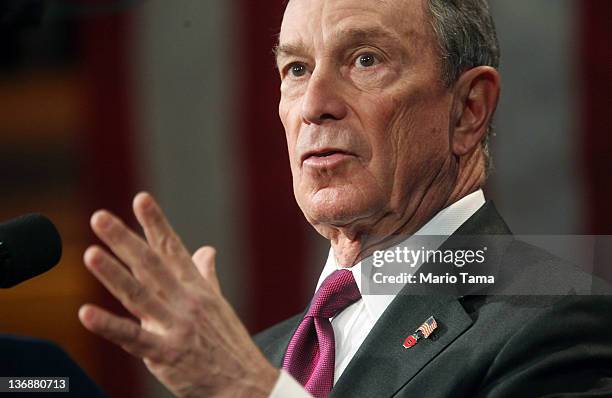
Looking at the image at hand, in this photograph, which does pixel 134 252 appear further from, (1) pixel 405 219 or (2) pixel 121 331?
(1) pixel 405 219

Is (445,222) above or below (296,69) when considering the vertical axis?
below

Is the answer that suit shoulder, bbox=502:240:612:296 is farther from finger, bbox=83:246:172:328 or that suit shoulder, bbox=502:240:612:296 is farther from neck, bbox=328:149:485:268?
finger, bbox=83:246:172:328

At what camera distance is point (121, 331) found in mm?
1154

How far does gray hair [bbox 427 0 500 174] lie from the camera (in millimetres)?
1732

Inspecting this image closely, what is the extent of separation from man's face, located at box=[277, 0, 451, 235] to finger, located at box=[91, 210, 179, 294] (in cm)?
53

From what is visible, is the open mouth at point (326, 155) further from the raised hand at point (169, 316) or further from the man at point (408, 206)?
the raised hand at point (169, 316)

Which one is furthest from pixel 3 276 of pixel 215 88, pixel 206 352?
pixel 215 88

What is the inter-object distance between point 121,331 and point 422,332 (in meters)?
0.58

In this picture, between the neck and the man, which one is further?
the neck

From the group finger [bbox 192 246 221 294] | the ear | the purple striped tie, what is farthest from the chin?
finger [bbox 192 246 221 294]

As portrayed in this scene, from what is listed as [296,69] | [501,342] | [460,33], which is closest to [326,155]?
[296,69]

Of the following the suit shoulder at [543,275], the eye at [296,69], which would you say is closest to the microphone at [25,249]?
the eye at [296,69]

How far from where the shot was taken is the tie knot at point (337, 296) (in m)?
1.73

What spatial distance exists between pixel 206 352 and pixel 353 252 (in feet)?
1.86
